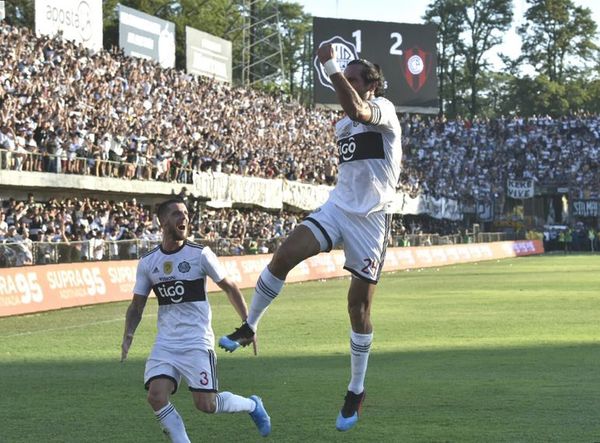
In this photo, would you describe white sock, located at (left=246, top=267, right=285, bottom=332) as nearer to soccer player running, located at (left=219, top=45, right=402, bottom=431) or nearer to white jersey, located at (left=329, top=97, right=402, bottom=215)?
soccer player running, located at (left=219, top=45, right=402, bottom=431)

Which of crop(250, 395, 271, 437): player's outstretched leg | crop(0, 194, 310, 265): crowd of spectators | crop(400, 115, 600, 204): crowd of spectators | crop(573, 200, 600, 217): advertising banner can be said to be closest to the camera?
crop(250, 395, 271, 437): player's outstretched leg

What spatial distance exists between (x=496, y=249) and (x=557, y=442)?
5926 centimetres

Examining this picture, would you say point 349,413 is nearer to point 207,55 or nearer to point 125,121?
point 125,121

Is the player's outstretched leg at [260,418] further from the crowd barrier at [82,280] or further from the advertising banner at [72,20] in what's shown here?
the advertising banner at [72,20]

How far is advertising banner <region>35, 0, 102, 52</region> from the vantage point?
44906mm

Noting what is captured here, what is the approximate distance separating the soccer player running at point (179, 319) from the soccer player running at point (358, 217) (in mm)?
690

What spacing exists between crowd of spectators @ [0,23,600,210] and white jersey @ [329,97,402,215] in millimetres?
23790

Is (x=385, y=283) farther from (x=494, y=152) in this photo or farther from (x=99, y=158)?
(x=494, y=152)

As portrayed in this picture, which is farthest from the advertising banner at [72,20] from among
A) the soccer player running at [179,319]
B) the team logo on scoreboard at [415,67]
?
the soccer player running at [179,319]

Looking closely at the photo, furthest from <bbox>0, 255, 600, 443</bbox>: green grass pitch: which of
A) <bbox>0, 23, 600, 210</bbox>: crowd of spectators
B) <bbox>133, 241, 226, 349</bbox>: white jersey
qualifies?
<bbox>0, 23, 600, 210</bbox>: crowd of spectators

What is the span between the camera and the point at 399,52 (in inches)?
2817

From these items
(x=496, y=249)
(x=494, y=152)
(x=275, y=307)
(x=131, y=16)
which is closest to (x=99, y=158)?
(x=275, y=307)

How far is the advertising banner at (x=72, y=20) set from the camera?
44906mm

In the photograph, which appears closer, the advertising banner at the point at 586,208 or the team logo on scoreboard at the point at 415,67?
the team logo on scoreboard at the point at 415,67
